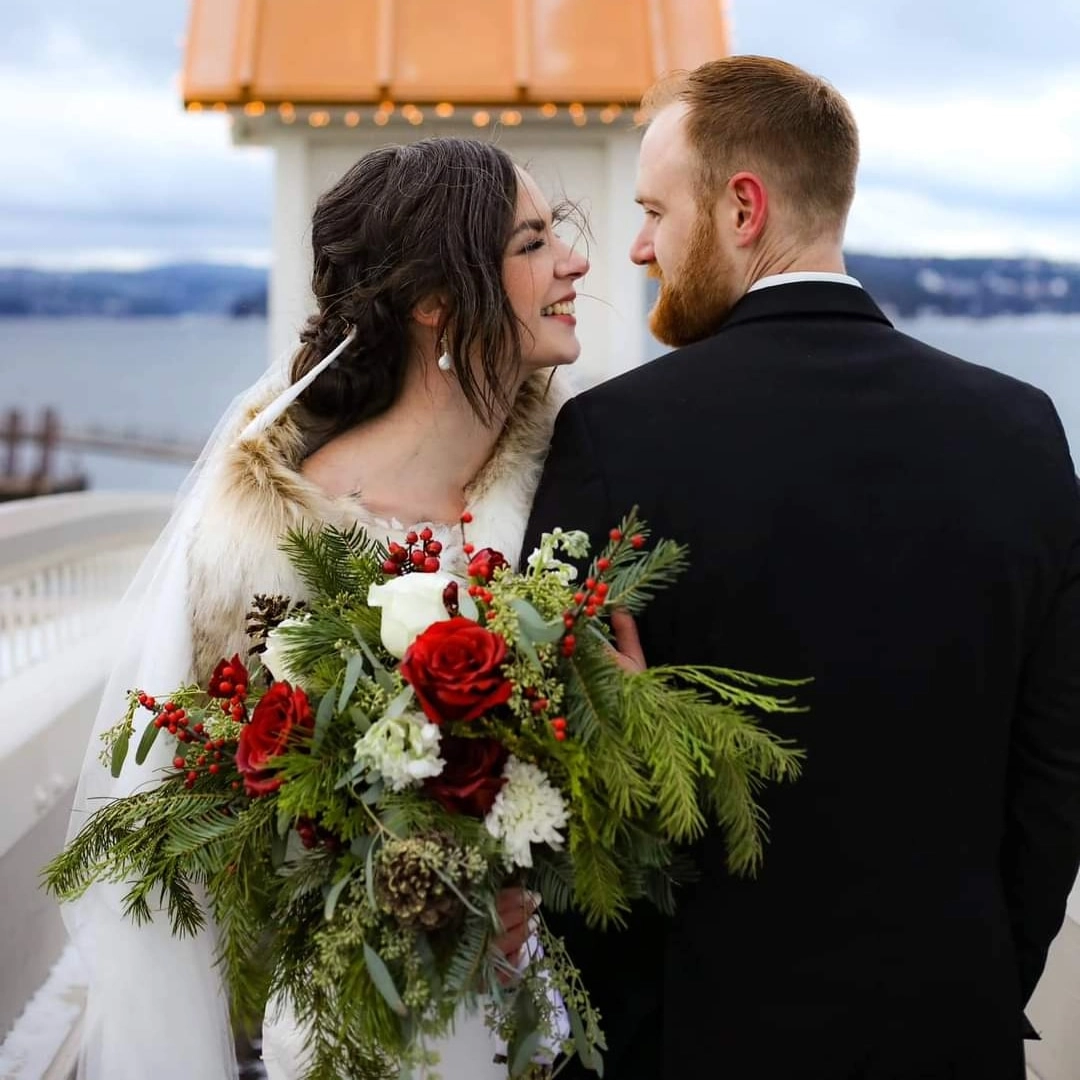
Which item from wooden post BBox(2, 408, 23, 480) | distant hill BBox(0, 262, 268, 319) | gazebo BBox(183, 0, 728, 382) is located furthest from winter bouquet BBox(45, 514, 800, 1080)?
wooden post BBox(2, 408, 23, 480)

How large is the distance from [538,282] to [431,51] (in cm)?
416

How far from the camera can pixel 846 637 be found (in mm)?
2016

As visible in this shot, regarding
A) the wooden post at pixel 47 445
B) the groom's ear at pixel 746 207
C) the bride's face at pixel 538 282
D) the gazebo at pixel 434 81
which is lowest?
the wooden post at pixel 47 445

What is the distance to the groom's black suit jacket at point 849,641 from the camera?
201 cm

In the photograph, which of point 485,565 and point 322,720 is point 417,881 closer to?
point 322,720

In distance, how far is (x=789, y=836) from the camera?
2.04m

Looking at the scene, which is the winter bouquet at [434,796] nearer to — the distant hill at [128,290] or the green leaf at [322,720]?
the green leaf at [322,720]

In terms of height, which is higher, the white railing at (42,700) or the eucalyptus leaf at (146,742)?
the eucalyptus leaf at (146,742)

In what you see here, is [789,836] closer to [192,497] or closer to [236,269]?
[192,497]

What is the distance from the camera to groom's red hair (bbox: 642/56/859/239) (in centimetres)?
218

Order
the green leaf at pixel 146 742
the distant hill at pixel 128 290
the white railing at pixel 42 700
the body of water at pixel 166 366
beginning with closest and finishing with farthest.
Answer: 1. the green leaf at pixel 146 742
2. the white railing at pixel 42 700
3. the body of water at pixel 166 366
4. the distant hill at pixel 128 290

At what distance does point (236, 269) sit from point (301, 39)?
766 cm

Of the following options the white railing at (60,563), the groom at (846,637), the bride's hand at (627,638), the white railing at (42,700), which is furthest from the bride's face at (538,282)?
the white railing at (60,563)

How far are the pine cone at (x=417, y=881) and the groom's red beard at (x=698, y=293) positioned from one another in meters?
1.08
